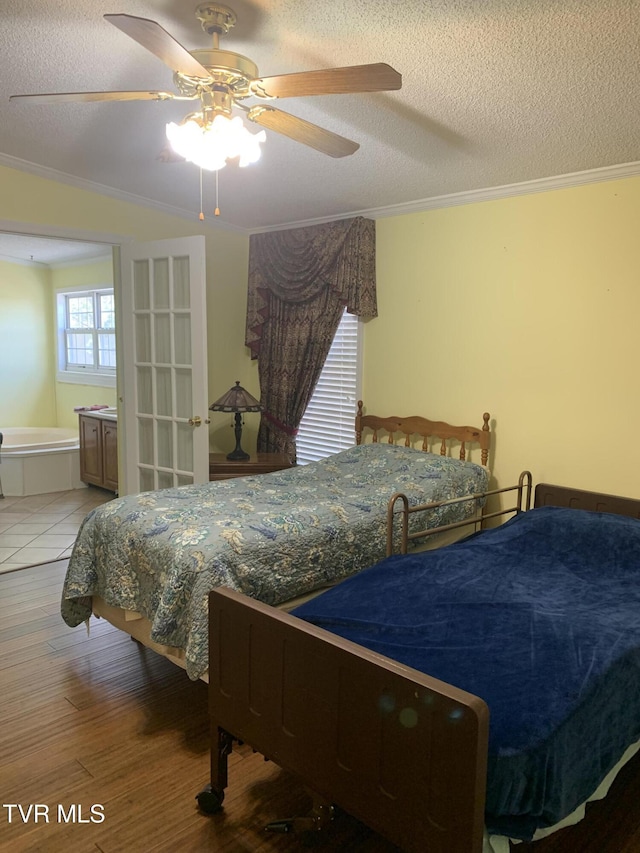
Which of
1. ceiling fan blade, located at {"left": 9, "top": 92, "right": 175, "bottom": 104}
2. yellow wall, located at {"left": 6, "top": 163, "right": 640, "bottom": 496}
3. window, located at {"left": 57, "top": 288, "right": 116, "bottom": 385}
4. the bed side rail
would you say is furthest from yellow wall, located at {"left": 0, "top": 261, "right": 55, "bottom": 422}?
the bed side rail

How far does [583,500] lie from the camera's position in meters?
3.17

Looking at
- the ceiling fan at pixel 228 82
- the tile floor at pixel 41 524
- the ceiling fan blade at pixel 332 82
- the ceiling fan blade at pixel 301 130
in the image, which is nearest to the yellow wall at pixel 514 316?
the ceiling fan blade at pixel 301 130

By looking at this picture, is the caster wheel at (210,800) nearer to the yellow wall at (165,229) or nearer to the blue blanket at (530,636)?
the blue blanket at (530,636)

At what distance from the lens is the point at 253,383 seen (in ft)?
16.5

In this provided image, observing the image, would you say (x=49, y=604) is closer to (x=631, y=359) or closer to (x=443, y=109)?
(x=443, y=109)

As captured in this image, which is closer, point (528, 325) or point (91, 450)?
point (528, 325)

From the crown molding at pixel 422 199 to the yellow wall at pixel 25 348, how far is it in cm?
329

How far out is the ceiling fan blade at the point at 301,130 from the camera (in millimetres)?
2018

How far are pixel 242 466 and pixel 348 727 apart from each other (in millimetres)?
2798

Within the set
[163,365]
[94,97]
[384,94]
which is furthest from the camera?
[163,365]

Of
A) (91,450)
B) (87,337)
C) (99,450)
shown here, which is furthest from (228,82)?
(87,337)

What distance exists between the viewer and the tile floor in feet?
13.3

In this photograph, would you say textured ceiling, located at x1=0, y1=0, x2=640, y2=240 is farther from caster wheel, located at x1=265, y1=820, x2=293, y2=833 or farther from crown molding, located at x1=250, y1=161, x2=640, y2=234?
caster wheel, located at x1=265, y1=820, x2=293, y2=833

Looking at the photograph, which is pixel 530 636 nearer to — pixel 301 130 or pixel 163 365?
pixel 301 130
